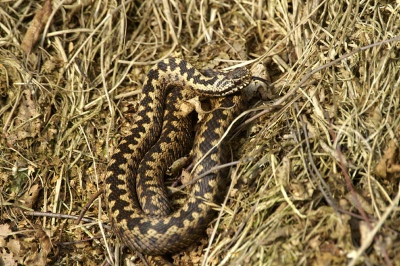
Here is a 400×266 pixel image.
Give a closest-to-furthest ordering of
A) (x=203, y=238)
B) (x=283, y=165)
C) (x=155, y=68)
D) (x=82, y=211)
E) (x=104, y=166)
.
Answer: (x=283, y=165)
(x=203, y=238)
(x=82, y=211)
(x=104, y=166)
(x=155, y=68)

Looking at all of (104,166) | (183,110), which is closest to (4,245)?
(104,166)

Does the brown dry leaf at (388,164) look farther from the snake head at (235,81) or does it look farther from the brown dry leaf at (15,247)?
the brown dry leaf at (15,247)

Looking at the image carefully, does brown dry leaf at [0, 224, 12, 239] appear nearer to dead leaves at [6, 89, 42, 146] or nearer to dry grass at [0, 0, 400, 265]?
dry grass at [0, 0, 400, 265]

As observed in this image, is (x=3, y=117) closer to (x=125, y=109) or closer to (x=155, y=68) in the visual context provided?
(x=125, y=109)

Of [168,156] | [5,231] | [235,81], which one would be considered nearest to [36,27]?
[168,156]

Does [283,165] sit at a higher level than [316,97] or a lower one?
lower

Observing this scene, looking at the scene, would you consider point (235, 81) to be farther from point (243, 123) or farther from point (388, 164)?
point (388, 164)

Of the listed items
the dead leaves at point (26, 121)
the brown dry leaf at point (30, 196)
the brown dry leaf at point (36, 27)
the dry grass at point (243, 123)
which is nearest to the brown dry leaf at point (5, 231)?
the dry grass at point (243, 123)

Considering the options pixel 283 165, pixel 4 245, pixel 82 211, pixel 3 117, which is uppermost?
pixel 283 165

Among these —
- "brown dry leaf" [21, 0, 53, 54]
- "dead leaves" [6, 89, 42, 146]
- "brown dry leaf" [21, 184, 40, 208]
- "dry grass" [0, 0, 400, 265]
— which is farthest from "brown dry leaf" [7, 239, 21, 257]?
"brown dry leaf" [21, 0, 53, 54]
